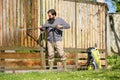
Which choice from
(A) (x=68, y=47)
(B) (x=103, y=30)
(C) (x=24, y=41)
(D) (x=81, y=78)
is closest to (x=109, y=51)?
(B) (x=103, y=30)

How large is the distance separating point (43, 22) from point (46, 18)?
0.60 feet

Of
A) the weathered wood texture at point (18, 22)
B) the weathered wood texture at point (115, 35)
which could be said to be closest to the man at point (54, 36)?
the weathered wood texture at point (18, 22)

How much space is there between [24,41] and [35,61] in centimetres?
71

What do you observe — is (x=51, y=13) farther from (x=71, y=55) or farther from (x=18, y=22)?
(x=71, y=55)

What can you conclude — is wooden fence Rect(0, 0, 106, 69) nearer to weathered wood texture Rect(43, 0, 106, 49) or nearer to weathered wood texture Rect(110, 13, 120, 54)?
weathered wood texture Rect(43, 0, 106, 49)

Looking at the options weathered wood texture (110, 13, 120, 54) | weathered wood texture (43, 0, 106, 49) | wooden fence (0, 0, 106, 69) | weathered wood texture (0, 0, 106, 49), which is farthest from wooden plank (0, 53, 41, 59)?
weathered wood texture (110, 13, 120, 54)

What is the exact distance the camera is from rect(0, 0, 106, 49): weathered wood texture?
13.3 m

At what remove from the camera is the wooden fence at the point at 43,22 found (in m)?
13.3

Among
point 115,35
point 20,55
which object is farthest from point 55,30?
point 115,35

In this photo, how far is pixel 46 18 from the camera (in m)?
14.2

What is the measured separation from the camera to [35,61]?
13.8 m

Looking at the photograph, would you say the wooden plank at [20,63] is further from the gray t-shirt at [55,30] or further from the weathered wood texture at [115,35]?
the weathered wood texture at [115,35]

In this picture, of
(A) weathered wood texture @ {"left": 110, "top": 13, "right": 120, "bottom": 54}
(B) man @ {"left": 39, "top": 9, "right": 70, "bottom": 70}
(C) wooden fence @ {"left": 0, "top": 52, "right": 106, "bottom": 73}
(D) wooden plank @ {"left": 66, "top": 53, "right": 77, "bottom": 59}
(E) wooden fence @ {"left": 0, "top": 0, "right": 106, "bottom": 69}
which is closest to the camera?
(B) man @ {"left": 39, "top": 9, "right": 70, "bottom": 70}

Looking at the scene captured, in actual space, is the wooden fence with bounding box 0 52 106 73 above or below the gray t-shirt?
below
